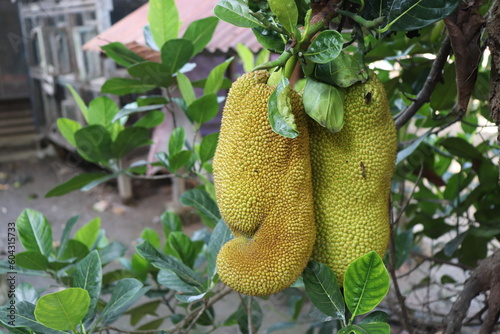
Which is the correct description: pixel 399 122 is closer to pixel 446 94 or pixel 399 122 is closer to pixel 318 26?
pixel 446 94

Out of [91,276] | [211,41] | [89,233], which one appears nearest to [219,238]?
[91,276]

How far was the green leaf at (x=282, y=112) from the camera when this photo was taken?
43 centimetres

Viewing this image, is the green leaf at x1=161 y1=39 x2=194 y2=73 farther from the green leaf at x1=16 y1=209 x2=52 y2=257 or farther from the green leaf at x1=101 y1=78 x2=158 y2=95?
the green leaf at x1=16 y1=209 x2=52 y2=257

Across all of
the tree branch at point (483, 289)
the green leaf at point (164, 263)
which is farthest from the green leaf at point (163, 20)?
the tree branch at point (483, 289)

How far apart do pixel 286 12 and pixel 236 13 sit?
53 mm

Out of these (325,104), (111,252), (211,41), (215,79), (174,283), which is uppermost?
(325,104)

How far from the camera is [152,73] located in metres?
0.81

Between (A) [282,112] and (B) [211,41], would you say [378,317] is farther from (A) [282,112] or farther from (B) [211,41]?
(B) [211,41]

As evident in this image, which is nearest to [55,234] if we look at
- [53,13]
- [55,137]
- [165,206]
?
[165,206]

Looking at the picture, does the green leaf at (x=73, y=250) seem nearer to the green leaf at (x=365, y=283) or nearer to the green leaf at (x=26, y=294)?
the green leaf at (x=26, y=294)

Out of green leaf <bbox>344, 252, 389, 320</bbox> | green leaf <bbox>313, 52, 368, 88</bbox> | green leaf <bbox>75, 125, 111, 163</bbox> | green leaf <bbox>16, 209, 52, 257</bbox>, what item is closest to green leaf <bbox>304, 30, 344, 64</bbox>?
green leaf <bbox>313, 52, 368, 88</bbox>

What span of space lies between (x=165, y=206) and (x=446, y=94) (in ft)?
9.25

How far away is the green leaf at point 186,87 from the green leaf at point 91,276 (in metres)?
0.34

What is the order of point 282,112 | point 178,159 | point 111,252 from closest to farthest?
point 282,112
point 178,159
point 111,252
